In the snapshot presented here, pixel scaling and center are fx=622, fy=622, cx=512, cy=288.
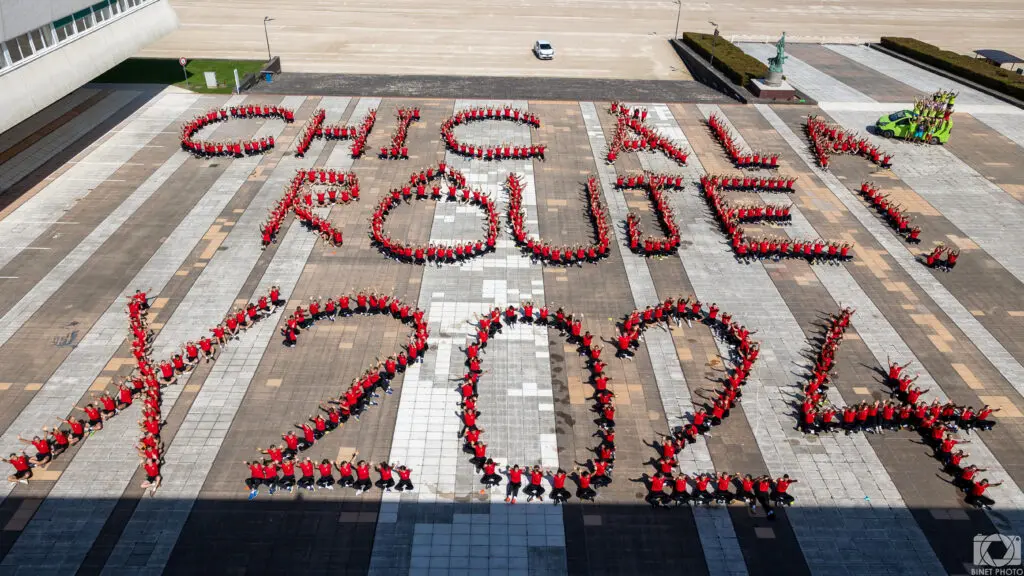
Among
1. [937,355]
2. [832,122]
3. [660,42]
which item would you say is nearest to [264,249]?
[937,355]

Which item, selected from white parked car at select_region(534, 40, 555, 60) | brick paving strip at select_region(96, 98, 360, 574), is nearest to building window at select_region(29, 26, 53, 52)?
brick paving strip at select_region(96, 98, 360, 574)

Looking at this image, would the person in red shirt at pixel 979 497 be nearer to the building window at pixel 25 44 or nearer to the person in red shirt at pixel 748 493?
the person in red shirt at pixel 748 493

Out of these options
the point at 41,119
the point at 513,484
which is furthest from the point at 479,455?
the point at 41,119

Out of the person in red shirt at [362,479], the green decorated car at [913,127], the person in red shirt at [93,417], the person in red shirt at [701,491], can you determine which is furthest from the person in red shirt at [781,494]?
the green decorated car at [913,127]

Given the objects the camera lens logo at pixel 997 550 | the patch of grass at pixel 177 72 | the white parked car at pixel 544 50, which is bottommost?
the camera lens logo at pixel 997 550

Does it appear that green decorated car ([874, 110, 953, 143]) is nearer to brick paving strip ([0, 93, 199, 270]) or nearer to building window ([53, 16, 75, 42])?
brick paving strip ([0, 93, 199, 270])

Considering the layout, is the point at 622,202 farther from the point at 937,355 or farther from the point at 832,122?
the point at 832,122
